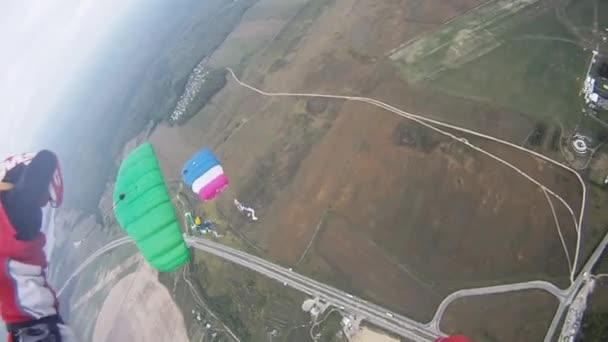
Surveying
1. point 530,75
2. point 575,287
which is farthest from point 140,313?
point 530,75

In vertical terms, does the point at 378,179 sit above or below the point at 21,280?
below

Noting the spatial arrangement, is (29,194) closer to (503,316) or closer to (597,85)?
(503,316)

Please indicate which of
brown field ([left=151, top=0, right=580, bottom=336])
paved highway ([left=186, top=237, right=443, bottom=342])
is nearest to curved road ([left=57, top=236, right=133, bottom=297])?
brown field ([left=151, top=0, right=580, bottom=336])

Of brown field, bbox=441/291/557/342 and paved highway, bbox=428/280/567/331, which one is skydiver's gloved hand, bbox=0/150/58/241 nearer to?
paved highway, bbox=428/280/567/331

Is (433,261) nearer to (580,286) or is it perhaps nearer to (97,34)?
(580,286)

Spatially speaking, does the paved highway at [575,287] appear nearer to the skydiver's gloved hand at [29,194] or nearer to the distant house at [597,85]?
the distant house at [597,85]
